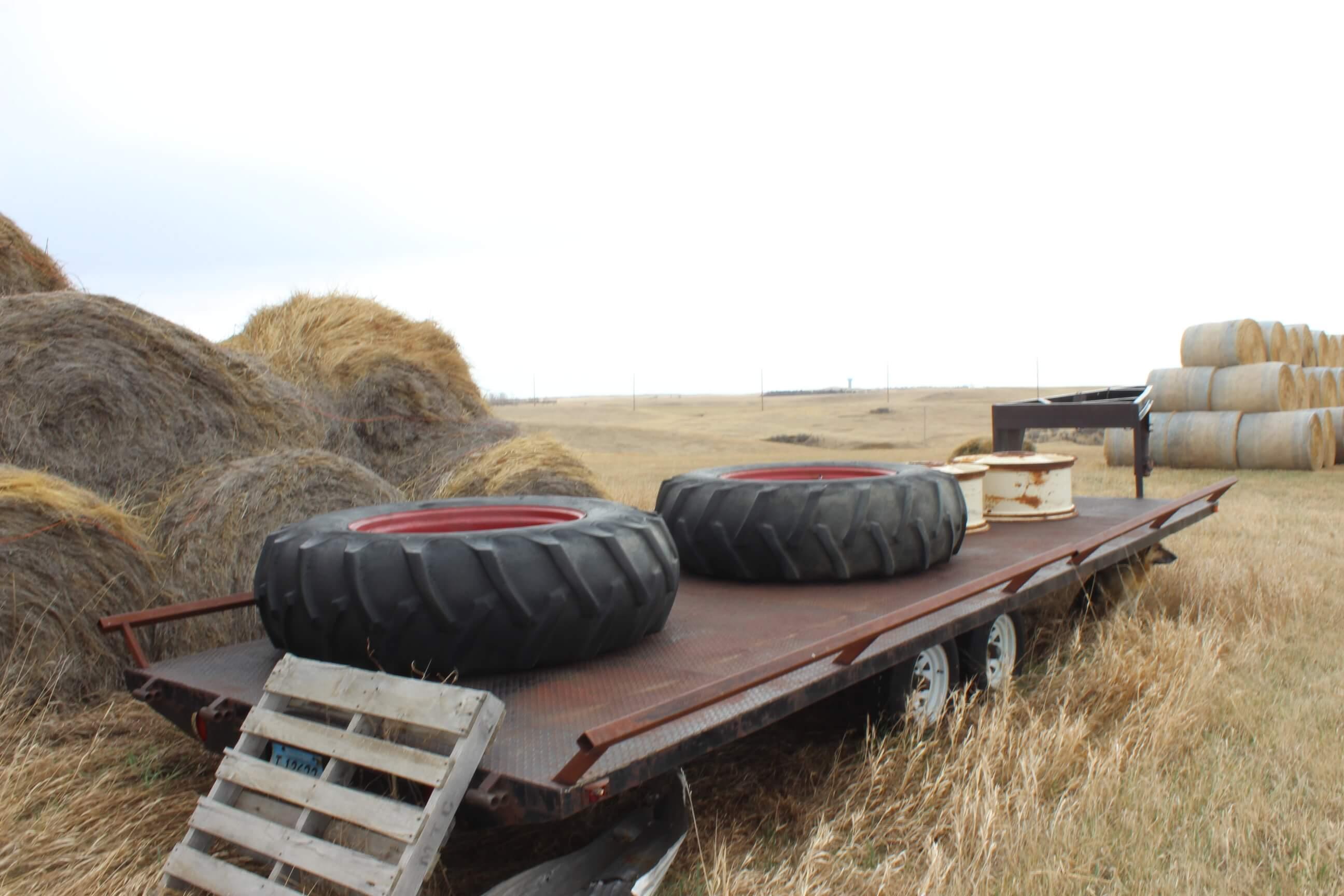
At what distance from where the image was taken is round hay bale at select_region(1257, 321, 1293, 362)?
704 inches

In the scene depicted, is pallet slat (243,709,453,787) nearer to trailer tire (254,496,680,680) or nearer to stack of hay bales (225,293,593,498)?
trailer tire (254,496,680,680)

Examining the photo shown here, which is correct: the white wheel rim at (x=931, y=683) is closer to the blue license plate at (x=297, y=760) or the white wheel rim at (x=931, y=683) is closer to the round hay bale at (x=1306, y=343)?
the blue license plate at (x=297, y=760)

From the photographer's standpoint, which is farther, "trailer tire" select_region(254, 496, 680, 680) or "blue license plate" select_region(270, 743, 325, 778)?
"trailer tire" select_region(254, 496, 680, 680)

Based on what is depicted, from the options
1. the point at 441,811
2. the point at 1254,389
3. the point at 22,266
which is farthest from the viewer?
the point at 1254,389

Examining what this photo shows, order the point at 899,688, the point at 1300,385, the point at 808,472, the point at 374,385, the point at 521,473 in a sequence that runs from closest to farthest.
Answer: the point at 899,688 → the point at 808,472 → the point at 521,473 → the point at 374,385 → the point at 1300,385

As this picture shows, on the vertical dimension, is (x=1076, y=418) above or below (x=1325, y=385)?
above

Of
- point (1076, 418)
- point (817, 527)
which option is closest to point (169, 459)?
point (817, 527)

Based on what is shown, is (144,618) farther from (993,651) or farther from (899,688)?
(993,651)

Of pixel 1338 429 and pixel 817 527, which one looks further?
pixel 1338 429

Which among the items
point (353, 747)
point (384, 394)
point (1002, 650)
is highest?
point (384, 394)

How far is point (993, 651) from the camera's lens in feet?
16.6

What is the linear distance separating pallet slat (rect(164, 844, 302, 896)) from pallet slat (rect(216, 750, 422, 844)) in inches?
7.8

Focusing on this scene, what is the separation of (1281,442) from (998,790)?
1526 centimetres

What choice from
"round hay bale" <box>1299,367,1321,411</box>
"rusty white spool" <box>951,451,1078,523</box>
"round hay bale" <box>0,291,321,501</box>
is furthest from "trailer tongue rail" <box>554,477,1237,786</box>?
"round hay bale" <box>1299,367,1321,411</box>
